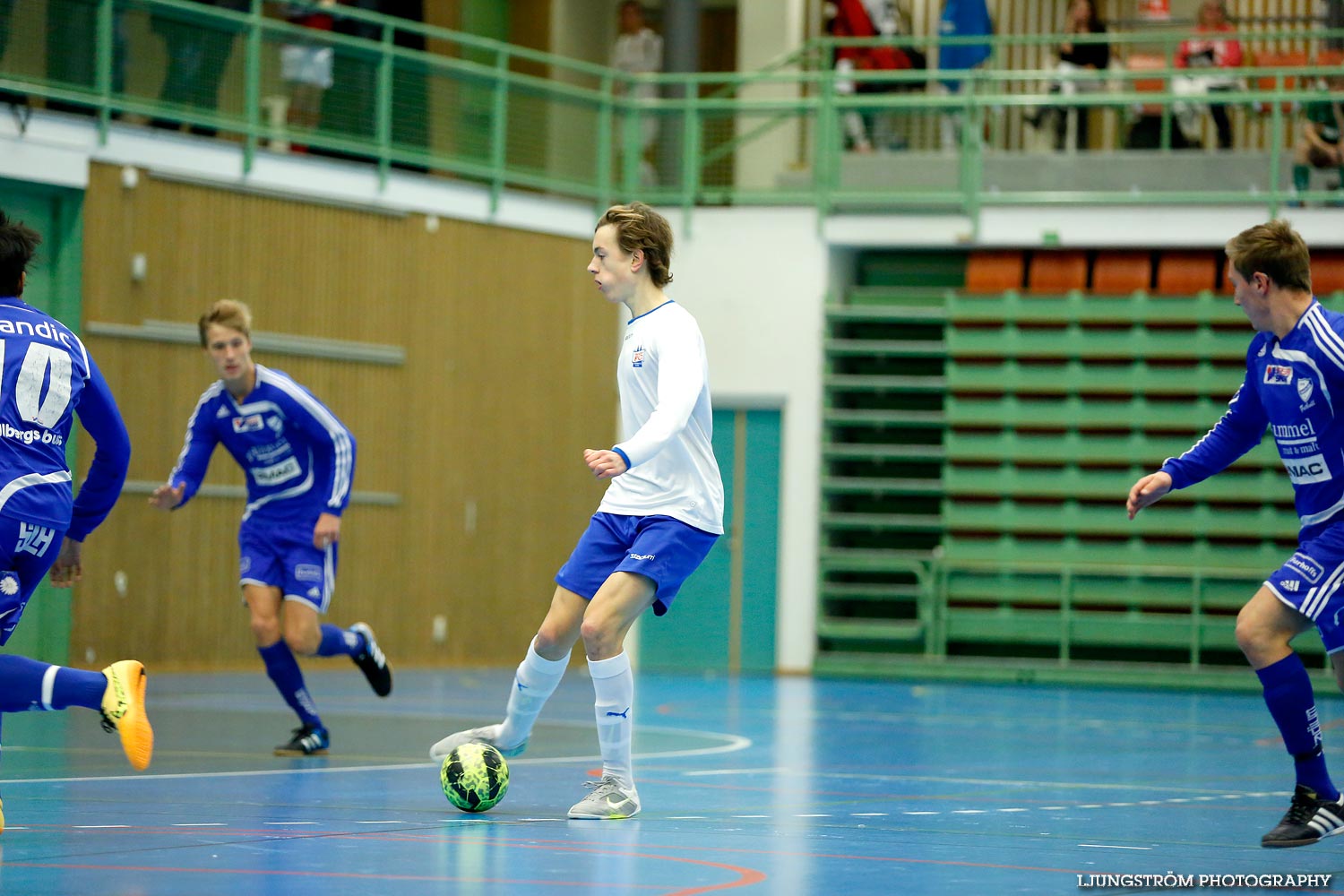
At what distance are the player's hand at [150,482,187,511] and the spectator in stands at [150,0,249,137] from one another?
6.67 meters

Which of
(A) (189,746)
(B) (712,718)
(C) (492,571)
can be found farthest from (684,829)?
(C) (492,571)

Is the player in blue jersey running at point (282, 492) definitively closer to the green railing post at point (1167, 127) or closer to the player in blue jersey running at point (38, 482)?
the player in blue jersey running at point (38, 482)

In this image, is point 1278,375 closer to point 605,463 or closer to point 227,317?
point 605,463

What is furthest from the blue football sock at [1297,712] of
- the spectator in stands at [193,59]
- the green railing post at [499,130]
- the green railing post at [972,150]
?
the green railing post at [972,150]

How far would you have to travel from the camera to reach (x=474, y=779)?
6.38m

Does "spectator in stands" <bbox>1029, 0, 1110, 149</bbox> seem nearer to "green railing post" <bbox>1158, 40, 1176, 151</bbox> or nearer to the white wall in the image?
"green railing post" <bbox>1158, 40, 1176, 151</bbox>

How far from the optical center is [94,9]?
13.8m

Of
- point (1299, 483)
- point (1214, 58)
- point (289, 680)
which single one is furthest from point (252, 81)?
point (1299, 483)

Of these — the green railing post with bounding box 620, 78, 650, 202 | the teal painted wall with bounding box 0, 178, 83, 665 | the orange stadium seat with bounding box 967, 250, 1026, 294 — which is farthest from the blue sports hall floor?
the green railing post with bounding box 620, 78, 650, 202

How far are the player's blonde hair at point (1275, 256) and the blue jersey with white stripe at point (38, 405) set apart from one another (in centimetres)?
388

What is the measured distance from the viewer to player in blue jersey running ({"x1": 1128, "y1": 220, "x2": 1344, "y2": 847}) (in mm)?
5938

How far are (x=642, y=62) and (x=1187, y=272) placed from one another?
6.19 metres

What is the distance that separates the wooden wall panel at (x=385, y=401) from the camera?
14562 mm

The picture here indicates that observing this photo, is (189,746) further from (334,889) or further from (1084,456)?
(1084,456)
